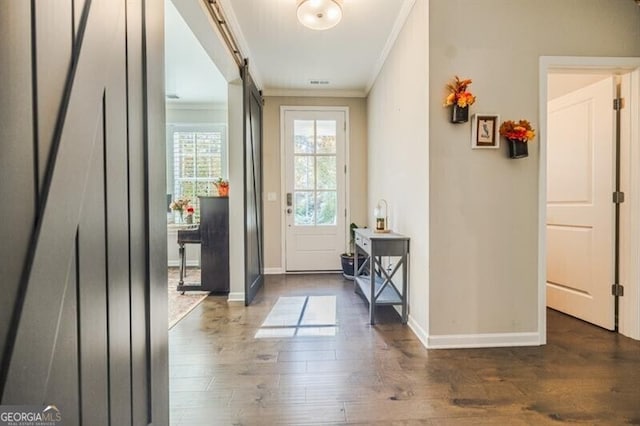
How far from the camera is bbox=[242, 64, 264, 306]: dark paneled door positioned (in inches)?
137

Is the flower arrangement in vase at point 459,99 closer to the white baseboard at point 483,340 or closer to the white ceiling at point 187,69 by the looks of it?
the white baseboard at point 483,340

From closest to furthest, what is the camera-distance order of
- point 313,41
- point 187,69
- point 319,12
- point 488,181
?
point 488,181 < point 319,12 < point 313,41 < point 187,69

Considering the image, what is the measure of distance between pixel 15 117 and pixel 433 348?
8.18ft

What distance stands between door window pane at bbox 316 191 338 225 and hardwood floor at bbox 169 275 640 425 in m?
2.27

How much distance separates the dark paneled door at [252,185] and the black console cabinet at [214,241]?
31 centimetres

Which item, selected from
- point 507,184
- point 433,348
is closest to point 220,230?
point 433,348

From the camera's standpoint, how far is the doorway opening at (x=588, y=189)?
2.44 metres

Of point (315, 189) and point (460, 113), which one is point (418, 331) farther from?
point (315, 189)

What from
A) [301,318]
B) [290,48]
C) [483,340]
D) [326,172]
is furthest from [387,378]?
[326,172]

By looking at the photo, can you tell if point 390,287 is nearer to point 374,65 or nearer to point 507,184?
point 507,184

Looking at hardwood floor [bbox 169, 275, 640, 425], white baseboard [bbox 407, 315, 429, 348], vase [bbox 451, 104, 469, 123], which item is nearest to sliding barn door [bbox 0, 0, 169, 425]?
hardwood floor [bbox 169, 275, 640, 425]

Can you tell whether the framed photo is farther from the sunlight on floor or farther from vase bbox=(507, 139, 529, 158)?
the sunlight on floor

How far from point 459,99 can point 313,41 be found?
5.89ft

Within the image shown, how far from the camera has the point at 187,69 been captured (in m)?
4.05
